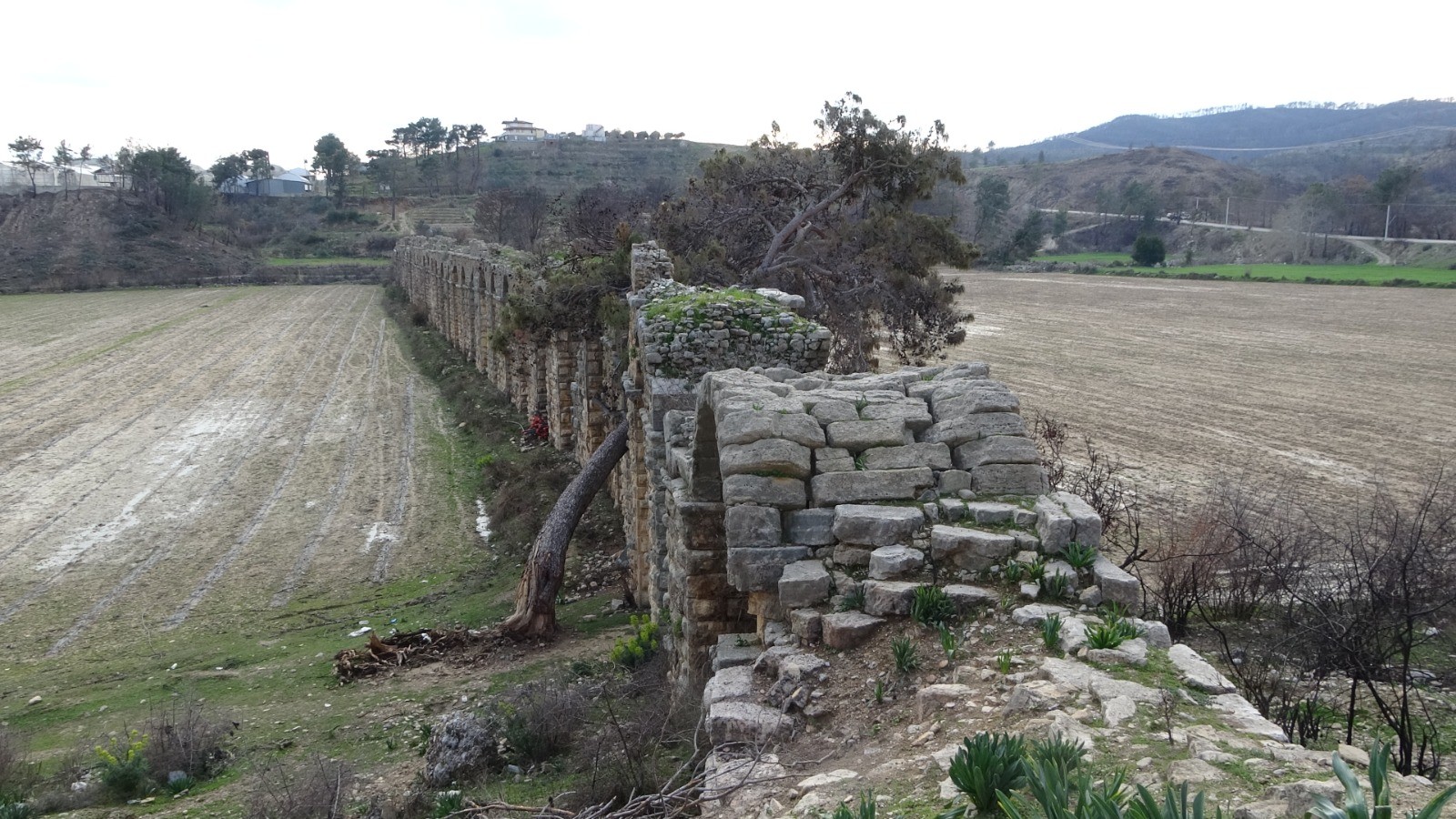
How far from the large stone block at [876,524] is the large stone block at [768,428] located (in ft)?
1.83

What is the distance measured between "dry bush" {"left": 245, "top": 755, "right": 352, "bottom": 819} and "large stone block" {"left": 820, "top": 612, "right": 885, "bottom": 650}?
332cm

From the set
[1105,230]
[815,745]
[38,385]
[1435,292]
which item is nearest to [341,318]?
[38,385]

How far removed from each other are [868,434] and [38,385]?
1215 inches

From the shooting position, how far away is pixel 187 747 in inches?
333

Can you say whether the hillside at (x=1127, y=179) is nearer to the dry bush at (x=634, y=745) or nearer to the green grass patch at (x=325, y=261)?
the green grass patch at (x=325, y=261)

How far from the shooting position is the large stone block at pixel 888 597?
222 inches

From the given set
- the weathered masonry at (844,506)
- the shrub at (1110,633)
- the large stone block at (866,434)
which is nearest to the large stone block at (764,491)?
the weathered masonry at (844,506)

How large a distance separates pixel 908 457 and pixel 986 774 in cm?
313

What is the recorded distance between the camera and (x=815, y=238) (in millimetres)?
19406

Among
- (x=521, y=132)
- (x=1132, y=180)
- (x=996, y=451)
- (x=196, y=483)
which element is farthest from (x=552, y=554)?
(x=521, y=132)

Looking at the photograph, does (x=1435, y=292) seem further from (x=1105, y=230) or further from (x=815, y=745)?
(x=815, y=745)

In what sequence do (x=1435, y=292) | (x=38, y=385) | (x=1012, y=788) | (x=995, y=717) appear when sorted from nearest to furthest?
1. (x=1012, y=788)
2. (x=995, y=717)
3. (x=38, y=385)
4. (x=1435, y=292)

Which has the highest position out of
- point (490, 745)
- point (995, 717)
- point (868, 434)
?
point (868, 434)

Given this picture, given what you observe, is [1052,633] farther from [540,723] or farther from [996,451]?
[540,723]
